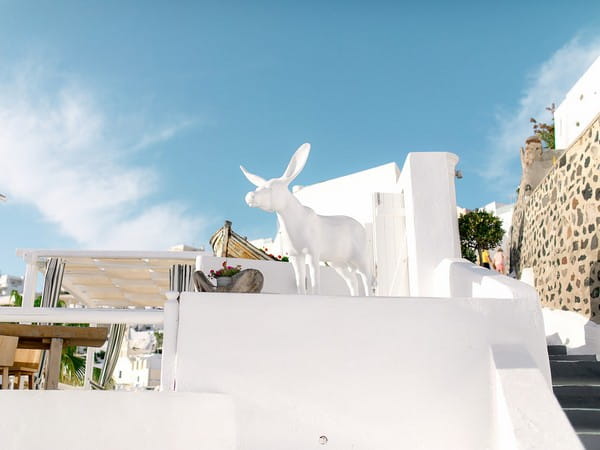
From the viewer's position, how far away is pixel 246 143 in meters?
9.76

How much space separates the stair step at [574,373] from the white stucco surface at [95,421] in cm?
307

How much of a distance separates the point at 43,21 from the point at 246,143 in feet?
13.5

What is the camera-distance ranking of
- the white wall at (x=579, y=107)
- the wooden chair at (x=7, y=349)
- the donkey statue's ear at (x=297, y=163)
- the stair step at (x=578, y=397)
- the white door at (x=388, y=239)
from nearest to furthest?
the stair step at (x=578, y=397)
the donkey statue's ear at (x=297, y=163)
the wooden chair at (x=7, y=349)
the white door at (x=388, y=239)
the white wall at (x=579, y=107)

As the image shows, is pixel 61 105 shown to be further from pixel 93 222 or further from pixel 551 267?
pixel 551 267

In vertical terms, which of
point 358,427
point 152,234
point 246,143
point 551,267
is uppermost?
point 246,143

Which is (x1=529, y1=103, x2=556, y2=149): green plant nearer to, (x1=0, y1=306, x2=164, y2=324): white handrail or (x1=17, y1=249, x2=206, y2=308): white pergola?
(x1=17, y1=249, x2=206, y2=308): white pergola

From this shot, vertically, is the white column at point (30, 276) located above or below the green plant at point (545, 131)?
below

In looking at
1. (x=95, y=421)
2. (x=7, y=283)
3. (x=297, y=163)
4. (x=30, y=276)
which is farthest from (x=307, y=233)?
(x=7, y=283)

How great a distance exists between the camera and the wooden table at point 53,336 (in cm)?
547

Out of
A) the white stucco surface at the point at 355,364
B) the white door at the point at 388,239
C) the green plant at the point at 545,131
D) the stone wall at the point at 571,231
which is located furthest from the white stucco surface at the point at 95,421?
the green plant at the point at 545,131

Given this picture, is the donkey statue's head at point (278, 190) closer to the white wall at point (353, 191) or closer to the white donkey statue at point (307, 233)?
the white donkey statue at point (307, 233)

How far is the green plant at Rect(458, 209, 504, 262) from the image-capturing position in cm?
1434

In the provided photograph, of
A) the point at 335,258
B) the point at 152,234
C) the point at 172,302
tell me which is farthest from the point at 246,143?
the point at 172,302

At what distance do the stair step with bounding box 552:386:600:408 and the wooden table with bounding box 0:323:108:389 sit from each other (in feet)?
13.7
